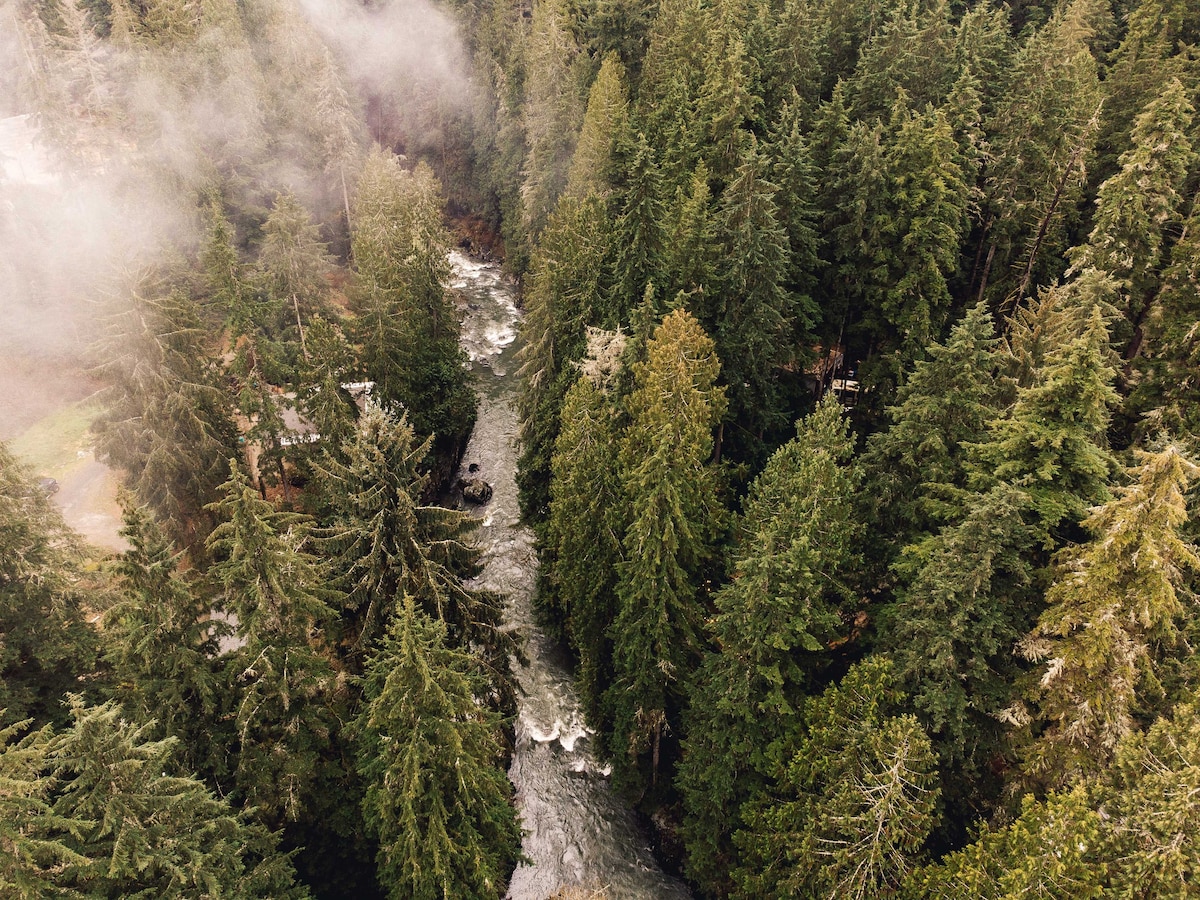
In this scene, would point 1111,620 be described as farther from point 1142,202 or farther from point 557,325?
point 557,325

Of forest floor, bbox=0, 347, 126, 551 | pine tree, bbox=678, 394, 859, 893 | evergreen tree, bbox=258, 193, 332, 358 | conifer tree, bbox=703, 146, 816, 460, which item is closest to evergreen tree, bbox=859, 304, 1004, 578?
pine tree, bbox=678, 394, 859, 893

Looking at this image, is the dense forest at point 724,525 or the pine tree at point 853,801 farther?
the pine tree at point 853,801

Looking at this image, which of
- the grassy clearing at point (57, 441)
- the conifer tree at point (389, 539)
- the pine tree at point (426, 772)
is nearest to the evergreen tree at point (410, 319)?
the conifer tree at point (389, 539)

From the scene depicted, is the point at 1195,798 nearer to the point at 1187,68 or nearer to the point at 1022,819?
the point at 1022,819

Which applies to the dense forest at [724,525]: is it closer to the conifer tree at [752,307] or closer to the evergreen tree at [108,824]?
the evergreen tree at [108,824]

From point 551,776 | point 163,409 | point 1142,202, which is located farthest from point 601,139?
point 551,776
